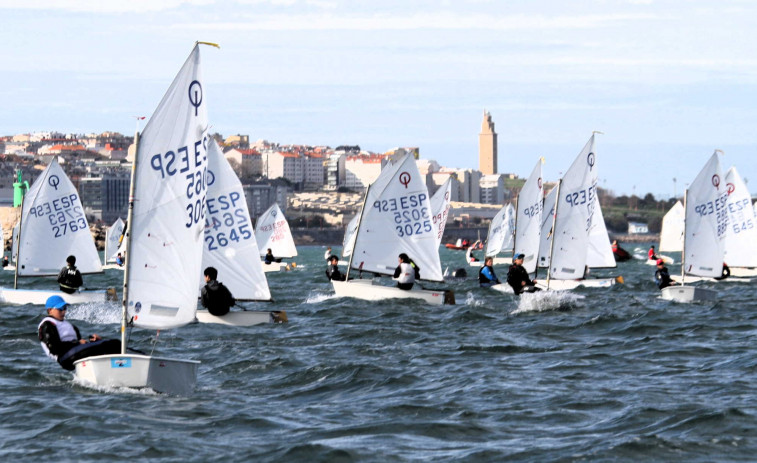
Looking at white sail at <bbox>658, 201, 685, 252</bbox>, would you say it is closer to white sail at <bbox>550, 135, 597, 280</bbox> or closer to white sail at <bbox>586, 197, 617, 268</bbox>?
white sail at <bbox>586, 197, 617, 268</bbox>

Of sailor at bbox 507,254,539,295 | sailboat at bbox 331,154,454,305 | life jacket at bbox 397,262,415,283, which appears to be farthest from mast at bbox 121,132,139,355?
sailboat at bbox 331,154,454,305

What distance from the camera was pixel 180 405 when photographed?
14.0 m

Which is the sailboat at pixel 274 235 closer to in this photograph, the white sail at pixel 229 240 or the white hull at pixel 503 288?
the white hull at pixel 503 288

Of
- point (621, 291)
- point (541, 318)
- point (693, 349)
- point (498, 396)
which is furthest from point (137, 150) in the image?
point (621, 291)

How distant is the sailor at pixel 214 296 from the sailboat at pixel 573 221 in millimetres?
11558

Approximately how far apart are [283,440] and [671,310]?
54.5 ft

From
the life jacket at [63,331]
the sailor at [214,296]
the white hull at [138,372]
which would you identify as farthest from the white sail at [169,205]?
the sailor at [214,296]

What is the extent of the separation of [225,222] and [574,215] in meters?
11.6

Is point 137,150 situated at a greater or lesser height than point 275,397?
greater

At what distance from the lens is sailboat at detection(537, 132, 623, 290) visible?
31.3 meters

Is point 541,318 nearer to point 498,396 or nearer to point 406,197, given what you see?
point 406,197

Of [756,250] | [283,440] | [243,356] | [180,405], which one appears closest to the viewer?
[283,440]

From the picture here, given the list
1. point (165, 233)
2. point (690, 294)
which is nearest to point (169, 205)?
point (165, 233)

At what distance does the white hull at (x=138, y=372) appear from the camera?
46.6ft
